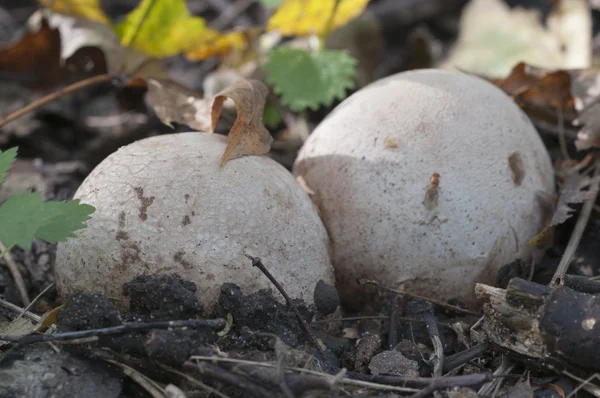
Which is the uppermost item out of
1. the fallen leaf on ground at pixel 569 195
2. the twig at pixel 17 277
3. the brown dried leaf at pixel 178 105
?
the brown dried leaf at pixel 178 105

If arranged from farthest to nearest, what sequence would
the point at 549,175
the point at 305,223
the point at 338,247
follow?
1. the point at 549,175
2. the point at 338,247
3. the point at 305,223

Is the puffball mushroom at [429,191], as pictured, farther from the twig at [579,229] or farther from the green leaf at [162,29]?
the green leaf at [162,29]

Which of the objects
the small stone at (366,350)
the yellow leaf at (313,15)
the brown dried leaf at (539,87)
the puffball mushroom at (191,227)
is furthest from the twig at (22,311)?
the brown dried leaf at (539,87)

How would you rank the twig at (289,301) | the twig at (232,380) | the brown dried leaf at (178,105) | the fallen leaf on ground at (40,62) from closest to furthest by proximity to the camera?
the twig at (232,380) < the twig at (289,301) < the brown dried leaf at (178,105) < the fallen leaf on ground at (40,62)

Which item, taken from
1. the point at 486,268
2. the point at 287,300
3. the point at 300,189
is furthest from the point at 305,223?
the point at 486,268

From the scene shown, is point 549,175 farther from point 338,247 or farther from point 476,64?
point 476,64
